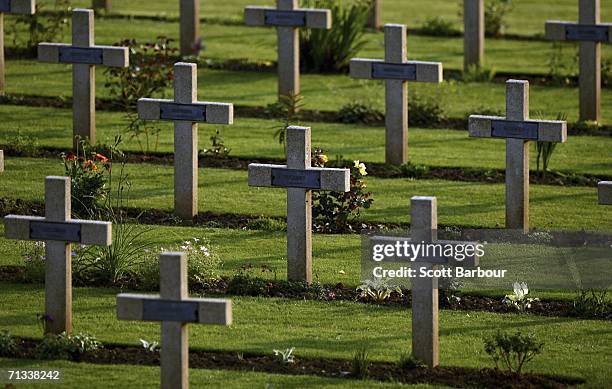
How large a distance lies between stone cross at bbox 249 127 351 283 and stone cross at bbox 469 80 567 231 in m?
2.32

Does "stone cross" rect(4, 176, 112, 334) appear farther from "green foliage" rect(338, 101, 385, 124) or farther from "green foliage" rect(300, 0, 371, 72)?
"green foliage" rect(300, 0, 371, 72)

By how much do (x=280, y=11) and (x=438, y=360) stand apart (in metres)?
8.42

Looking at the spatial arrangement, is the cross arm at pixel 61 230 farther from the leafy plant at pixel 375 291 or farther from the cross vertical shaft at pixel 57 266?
the leafy plant at pixel 375 291

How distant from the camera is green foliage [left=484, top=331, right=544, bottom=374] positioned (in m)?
10.4

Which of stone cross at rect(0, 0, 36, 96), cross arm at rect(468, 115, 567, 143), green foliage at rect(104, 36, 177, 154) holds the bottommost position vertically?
cross arm at rect(468, 115, 567, 143)

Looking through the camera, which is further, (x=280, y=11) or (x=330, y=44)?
(x=330, y=44)

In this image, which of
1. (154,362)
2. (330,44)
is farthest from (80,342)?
(330,44)

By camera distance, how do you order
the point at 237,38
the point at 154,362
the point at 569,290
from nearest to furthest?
the point at 154,362, the point at 569,290, the point at 237,38

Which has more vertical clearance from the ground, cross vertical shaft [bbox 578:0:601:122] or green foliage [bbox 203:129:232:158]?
cross vertical shaft [bbox 578:0:601:122]

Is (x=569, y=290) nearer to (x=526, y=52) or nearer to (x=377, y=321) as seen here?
(x=377, y=321)

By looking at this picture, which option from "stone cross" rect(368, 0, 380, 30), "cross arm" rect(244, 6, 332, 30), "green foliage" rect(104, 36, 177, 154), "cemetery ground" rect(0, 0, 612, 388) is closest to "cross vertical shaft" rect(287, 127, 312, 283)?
"cemetery ground" rect(0, 0, 612, 388)

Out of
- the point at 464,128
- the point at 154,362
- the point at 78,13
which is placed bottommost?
the point at 154,362

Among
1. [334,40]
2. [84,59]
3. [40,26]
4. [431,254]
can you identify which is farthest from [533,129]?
[40,26]

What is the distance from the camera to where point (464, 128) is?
18.2 meters
